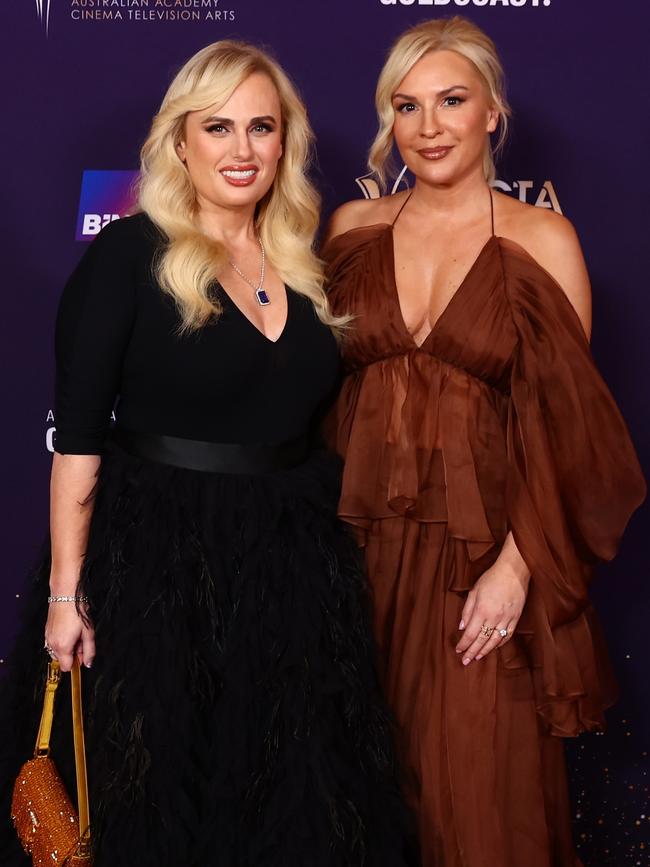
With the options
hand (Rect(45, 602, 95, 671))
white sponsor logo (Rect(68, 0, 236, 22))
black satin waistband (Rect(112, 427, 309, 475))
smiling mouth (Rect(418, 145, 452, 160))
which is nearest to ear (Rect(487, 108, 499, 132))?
smiling mouth (Rect(418, 145, 452, 160))

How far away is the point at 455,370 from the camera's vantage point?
2.23 m

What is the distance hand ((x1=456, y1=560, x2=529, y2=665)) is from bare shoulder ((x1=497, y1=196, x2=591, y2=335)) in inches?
20.7

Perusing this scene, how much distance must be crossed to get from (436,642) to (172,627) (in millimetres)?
575

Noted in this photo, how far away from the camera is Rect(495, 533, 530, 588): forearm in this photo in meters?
2.21

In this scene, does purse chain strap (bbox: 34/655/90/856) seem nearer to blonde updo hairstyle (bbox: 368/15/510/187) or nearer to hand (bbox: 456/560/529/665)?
hand (bbox: 456/560/529/665)

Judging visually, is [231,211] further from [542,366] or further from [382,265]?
[542,366]

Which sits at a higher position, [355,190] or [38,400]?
[355,190]

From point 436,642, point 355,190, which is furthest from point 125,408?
point 355,190

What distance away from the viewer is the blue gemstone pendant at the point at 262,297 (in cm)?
222

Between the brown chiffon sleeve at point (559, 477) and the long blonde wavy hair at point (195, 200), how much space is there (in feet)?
1.34

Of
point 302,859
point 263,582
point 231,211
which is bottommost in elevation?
point 302,859

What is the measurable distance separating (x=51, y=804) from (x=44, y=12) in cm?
204

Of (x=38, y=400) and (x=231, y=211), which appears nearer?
(x=231, y=211)

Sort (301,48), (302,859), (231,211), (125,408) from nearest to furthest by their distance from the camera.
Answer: (302,859) < (125,408) < (231,211) < (301,48)
